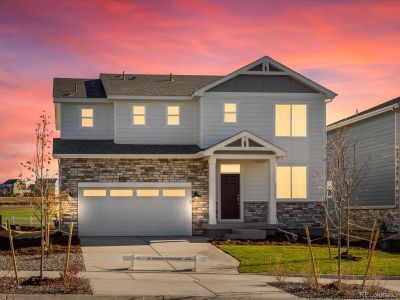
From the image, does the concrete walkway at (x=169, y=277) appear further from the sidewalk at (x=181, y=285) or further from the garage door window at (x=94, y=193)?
the garage door window at (x=94, y=193)

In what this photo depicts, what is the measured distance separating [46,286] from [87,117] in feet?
59.7

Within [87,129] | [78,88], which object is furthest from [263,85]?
[78,88]

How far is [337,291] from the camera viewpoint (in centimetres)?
1588

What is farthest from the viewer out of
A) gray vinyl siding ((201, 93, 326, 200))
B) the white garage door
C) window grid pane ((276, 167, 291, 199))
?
window grid pane ((276, 167, 291, 199))

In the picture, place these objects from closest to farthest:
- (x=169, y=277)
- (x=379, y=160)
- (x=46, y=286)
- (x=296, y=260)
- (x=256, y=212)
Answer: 1. (x=46, y=286)
2. (x=169, y=277)
3. (x=296, y=260)
4. (x=256, y=212)
5. (x=379, y=160)

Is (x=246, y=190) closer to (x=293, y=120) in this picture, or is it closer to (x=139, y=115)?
(x=293, y=120)

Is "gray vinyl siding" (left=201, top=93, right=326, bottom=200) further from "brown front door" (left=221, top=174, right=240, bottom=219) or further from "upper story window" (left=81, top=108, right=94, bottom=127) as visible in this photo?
"upper story window" (left=81, top=108, right=94, bottom=127)

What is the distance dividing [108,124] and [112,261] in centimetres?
1244

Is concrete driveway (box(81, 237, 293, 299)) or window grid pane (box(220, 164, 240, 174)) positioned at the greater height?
window grid pane (box(220, 164, 240, 174))

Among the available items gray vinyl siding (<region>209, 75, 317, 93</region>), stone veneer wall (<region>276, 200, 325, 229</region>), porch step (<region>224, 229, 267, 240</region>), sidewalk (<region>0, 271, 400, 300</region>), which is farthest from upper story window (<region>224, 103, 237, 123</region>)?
sidewalk (<region>0, 271, 400, 300</region>)

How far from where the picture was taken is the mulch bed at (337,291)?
1557 centimetres

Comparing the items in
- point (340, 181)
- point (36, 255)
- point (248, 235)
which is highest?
point (340, 181)

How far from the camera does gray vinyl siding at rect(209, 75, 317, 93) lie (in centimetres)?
3247

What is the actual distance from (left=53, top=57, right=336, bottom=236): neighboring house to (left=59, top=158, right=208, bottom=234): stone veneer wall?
5cm
